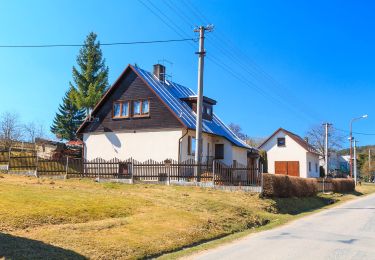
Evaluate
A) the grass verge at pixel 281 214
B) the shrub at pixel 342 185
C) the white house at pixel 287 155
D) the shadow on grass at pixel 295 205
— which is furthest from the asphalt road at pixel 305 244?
the white house at pixel 287 155

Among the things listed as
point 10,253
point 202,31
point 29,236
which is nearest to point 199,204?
point 29,236

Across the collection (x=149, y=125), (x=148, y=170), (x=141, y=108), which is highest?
(x=141, y=108)

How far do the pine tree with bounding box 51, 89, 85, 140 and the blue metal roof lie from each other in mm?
24242

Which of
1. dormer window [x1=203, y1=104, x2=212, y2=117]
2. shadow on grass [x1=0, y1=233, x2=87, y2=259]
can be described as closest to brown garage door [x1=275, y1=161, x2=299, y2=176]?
dormer window [x1=203, y1=104, x2=212, y2=117]

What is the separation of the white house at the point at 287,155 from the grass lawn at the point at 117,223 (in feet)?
124

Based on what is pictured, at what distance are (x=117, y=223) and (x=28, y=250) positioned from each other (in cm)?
357

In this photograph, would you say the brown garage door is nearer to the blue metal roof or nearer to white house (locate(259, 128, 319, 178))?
white house (locate(259, 128, 319, 178))

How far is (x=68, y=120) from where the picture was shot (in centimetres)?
5766

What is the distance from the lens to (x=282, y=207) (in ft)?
66.6

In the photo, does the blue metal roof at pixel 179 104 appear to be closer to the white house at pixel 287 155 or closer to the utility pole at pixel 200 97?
the utility pole at pixel 200 97

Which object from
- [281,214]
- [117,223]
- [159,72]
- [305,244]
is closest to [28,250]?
[117,223]

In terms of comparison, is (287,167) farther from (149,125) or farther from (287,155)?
(149,125)

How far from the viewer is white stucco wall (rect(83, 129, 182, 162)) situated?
30.5m

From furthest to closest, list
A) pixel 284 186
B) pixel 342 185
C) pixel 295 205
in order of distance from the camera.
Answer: pixel 342 185, pixel 284 186, pixel 295 205
